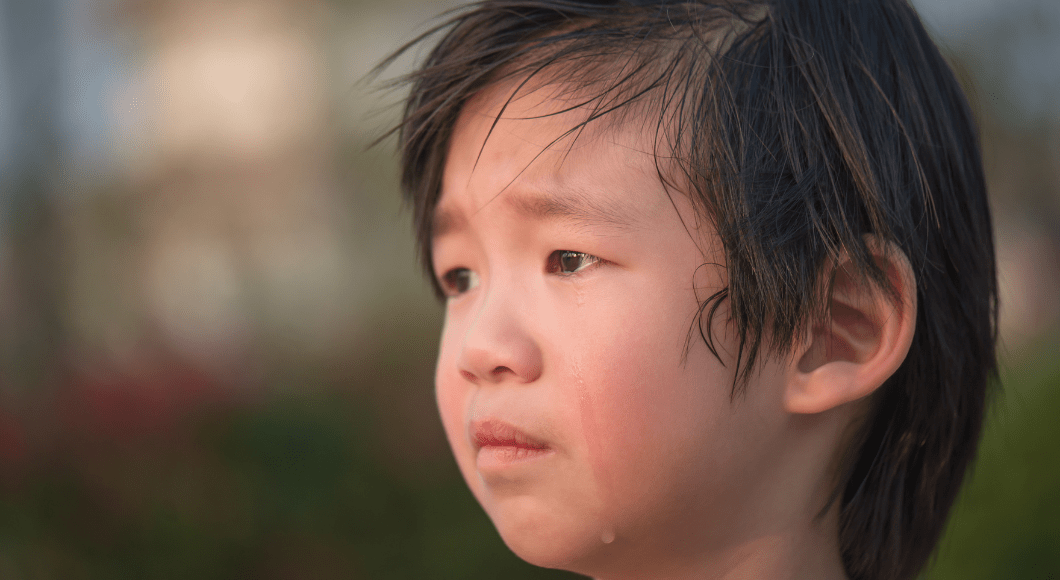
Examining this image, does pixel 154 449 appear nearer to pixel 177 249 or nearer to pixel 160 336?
pixel 160 336

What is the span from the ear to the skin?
0.06 feet

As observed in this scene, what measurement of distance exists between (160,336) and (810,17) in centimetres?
289

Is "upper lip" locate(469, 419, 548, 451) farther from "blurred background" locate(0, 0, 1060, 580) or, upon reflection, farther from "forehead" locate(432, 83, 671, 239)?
"blurred background" locate(0, 0, 1060, 580)

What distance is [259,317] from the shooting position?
3.70 metres

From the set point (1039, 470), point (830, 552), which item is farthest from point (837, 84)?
point (1039, 470)

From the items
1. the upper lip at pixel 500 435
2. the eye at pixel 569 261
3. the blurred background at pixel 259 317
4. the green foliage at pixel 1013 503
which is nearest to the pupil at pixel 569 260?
the eye at pixel 569 261

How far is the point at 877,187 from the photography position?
1.01 metres

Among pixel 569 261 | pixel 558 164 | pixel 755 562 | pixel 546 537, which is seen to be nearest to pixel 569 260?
pixel 569 261

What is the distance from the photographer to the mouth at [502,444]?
3.33 feet

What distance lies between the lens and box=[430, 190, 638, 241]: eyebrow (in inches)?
38.4

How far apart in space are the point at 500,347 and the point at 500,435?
0.41 feet

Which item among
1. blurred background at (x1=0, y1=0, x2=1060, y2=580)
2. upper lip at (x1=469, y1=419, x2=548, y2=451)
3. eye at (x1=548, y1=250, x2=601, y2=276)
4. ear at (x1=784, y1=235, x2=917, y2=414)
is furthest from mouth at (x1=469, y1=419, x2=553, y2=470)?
blurred background at (x1=0, y1=0, x2=1060, y2=580)

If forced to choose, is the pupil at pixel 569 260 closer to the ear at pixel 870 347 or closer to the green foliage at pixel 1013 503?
the ear at pixel 870 347

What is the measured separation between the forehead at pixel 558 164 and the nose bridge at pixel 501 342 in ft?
0.39
